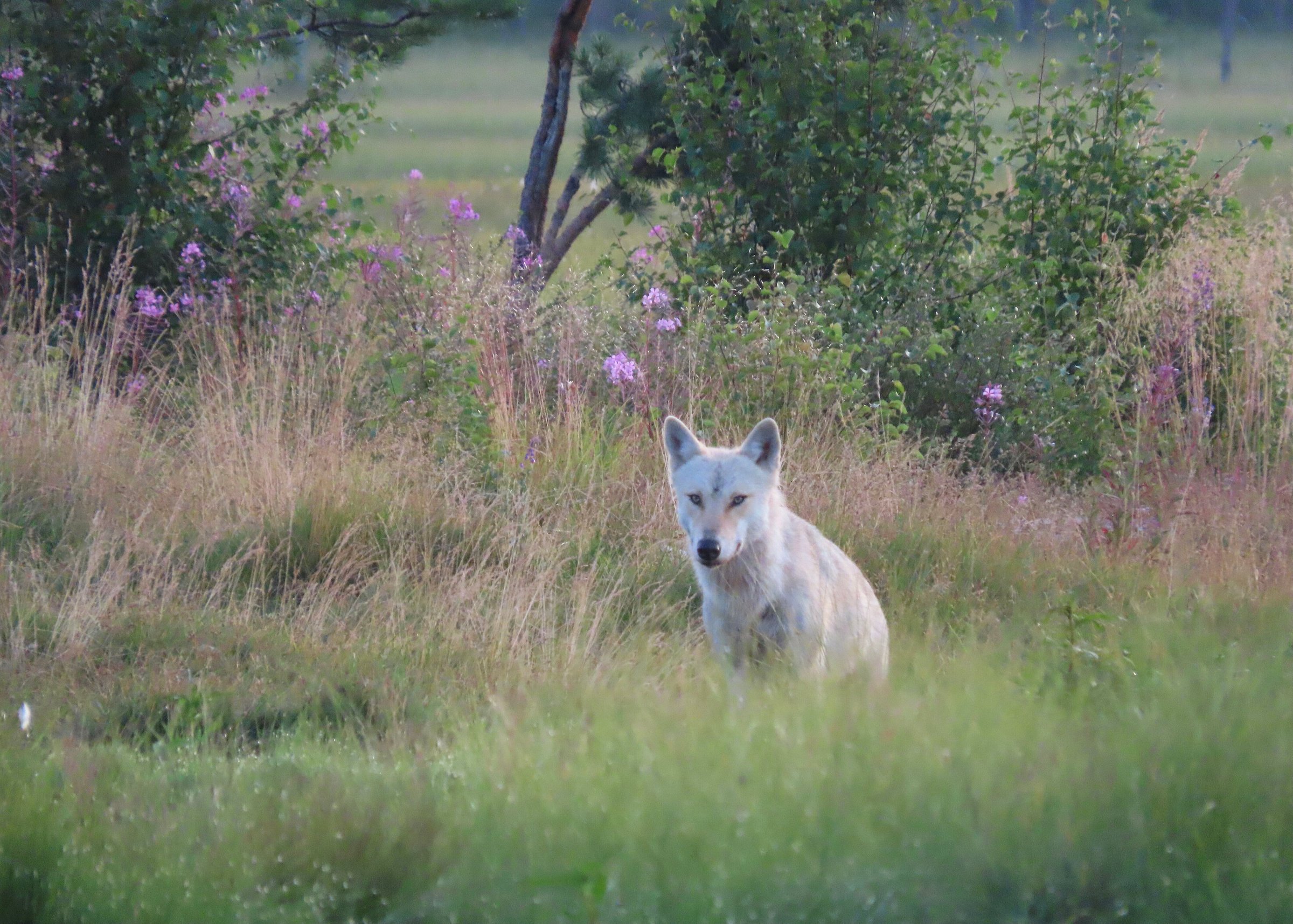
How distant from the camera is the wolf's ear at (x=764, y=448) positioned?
225 inches

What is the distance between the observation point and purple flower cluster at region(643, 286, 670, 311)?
9.12m

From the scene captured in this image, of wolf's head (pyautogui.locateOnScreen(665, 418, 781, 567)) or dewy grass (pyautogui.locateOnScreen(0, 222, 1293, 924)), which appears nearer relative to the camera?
dewy grass (pyautogui.locateOnScreen(0, 222, 1293, 924))

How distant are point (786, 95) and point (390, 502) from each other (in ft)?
16.9

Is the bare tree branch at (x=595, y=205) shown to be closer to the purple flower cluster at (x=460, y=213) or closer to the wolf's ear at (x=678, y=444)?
the purple flower cluster at (x=460, y=213)

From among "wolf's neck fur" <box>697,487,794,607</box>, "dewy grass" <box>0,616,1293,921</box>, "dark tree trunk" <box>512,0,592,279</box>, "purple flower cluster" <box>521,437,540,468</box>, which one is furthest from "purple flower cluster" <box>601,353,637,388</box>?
"dark tree trunk" <box>512,0,592,279</box>

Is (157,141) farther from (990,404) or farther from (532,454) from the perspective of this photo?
(990,404)

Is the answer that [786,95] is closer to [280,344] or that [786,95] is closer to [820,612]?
[280,344]

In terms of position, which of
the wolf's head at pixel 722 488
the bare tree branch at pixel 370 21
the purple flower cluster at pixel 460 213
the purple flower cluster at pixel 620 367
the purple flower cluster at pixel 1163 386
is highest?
the bare tree branch at pixel 370 21

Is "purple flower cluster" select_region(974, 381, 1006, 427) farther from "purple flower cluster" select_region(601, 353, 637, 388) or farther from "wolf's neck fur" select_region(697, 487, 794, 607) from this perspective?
"wolf's neck fur" select_region(697, 487, 794, 607)

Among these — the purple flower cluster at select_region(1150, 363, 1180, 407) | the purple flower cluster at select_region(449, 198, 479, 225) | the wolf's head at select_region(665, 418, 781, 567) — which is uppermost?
the purple flower cluster at select_region(449, 198, 479, 225)

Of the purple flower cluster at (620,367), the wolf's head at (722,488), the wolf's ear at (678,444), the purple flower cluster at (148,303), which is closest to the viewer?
the wolf's head at (722,488)

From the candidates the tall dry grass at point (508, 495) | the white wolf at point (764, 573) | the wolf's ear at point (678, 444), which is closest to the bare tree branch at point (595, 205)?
the tall dry grass at point (508, 495)

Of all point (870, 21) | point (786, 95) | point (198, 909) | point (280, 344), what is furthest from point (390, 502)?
point (870, 21)

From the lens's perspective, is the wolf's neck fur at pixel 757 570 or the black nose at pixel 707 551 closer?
the black nose at pixel 707 551
